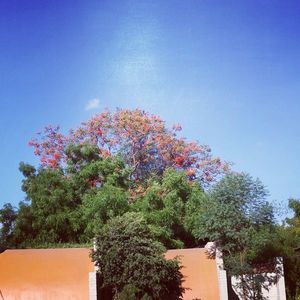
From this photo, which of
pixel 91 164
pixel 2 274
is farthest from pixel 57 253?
pixel 91 164

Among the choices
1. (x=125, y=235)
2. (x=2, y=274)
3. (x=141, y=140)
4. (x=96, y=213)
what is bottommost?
(x=2, y=274)

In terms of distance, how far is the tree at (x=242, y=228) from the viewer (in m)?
19.4

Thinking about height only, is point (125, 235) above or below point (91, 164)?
below

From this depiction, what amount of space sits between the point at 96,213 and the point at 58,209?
269 centimetres

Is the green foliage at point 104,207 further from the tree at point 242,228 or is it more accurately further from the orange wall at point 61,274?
the tree at point 242,228

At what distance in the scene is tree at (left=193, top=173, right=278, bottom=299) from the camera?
1943cm

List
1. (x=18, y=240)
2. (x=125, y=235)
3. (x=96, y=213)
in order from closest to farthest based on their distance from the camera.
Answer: (x=125, y=235), (x=96, y=213), (x=18, y=240)

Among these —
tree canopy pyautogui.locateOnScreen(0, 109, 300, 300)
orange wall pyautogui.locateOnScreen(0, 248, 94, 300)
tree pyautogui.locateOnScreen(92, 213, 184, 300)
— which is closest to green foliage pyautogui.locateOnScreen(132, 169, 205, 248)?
tree canopy pyautogui.locateOnScreen(0, 109, 300, 300)

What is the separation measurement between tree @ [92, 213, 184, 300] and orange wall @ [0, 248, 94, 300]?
1.16 meters

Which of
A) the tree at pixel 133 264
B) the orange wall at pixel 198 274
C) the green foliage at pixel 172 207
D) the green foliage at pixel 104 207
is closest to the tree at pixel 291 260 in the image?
the orange wall at pixel 198 274

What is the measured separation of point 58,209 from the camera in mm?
23609

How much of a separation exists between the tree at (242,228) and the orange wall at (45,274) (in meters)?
6.11

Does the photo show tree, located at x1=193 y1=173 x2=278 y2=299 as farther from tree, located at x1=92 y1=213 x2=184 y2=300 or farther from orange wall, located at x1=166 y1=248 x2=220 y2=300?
tree, located at x1=92 y1=213 x2=184 y2=300

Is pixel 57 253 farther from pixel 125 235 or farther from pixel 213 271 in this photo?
pixel 213 271
